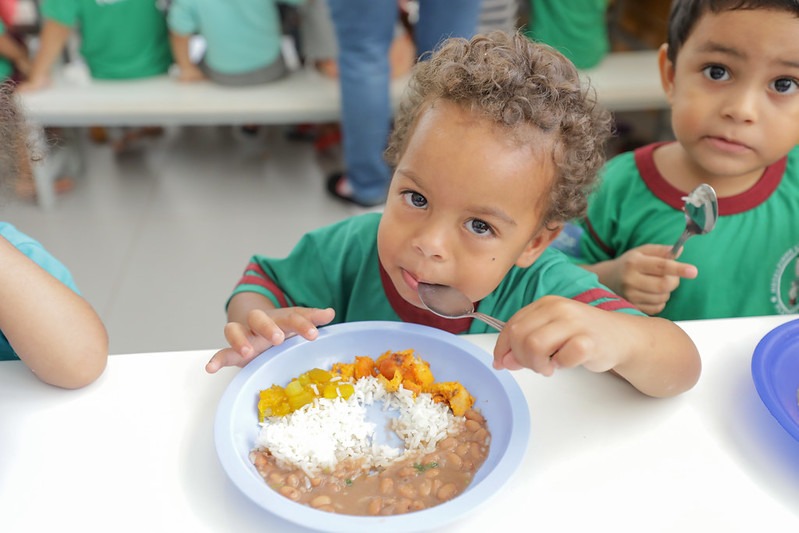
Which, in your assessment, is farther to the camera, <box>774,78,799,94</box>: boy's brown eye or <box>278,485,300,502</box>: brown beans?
<box>774,78,799,94</box>: boy's brown eye

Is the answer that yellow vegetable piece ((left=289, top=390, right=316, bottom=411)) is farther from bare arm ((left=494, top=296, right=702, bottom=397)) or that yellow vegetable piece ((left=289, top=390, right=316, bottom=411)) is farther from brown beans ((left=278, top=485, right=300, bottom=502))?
bare arm ((left=494, top=296, right=702, bottom=397))

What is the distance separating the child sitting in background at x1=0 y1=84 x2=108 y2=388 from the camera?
78cm

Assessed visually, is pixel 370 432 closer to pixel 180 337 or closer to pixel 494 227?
pixel 494 227

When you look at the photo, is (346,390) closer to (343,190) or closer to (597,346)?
(597,346)

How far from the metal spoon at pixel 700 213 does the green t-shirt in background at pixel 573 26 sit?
66.0 inches

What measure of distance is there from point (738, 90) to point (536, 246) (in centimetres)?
40

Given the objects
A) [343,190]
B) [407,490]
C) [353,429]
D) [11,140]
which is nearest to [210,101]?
[343,190]

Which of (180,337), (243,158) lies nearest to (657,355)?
(180,337)

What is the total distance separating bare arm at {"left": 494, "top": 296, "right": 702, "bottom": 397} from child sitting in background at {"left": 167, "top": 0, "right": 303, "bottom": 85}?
2128mm

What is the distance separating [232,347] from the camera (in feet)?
2.67

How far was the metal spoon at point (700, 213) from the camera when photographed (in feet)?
3.33

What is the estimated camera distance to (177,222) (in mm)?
2613

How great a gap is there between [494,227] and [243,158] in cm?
239

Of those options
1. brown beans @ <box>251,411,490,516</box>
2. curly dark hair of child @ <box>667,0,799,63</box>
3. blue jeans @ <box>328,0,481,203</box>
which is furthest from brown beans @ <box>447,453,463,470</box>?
blue jeans @ <box>328,0,481,203</box>
